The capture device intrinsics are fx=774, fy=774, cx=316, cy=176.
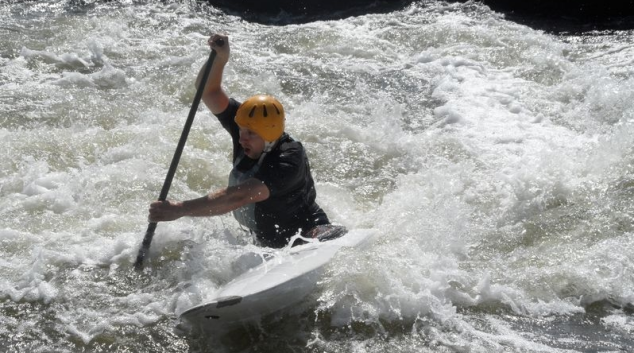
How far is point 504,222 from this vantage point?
6020mm

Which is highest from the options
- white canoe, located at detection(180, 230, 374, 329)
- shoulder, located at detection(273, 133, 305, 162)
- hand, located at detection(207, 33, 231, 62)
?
hand, located at detection(207, 33, 231, 62)

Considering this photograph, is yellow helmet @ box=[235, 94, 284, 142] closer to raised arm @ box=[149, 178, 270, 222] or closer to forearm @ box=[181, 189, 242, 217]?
raised arm @ box=[149, 178, 270, 222]

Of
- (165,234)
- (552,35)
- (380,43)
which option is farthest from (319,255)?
(552,35)

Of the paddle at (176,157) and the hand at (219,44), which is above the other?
the hand at (219,44)

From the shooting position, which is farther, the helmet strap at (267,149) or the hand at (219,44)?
the hand at (219,44)

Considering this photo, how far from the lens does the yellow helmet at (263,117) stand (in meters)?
4.70

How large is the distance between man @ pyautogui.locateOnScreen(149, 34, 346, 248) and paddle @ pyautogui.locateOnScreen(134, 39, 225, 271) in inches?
3.2

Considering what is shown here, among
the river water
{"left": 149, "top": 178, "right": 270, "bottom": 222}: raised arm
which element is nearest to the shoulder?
{"left": 149, "top": 178, "right": 270, "bottom": 222}: raised arm

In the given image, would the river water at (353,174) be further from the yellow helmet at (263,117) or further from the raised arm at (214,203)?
the yellow helmet at (263,117)

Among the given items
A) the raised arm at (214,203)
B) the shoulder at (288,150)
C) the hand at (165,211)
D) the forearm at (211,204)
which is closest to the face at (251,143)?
the shoulder at (288,150)

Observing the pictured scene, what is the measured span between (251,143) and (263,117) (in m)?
0.19

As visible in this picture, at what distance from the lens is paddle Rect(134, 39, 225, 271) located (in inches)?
193

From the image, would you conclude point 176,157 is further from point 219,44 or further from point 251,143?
point 219,44

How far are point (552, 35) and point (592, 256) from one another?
5517mm
